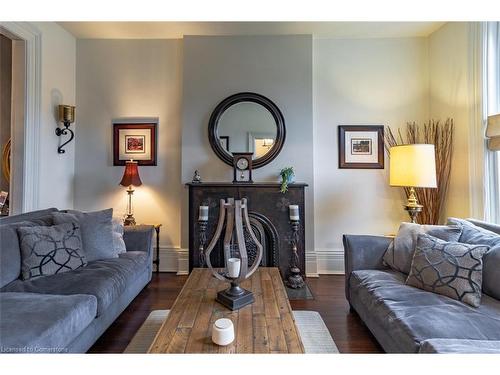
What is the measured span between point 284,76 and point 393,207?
2.14 meters

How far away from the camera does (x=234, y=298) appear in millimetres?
1492

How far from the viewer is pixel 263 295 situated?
5.43 ft

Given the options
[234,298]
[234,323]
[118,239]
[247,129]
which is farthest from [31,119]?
[234,323]

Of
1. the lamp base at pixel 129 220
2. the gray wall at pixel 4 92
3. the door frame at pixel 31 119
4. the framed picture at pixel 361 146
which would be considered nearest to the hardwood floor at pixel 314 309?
the lamp base at pixel 129 220

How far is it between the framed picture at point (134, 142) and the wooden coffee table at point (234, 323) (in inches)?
83.4

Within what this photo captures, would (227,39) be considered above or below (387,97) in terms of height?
above

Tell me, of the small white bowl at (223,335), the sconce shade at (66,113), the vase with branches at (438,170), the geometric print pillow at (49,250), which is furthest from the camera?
the sconce shade at (66,113)

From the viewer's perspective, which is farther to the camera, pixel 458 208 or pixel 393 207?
pixel 393 207

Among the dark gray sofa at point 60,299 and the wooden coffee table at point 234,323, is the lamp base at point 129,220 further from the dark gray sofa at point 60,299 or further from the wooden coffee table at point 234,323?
the wooden coffee table at point 234,323

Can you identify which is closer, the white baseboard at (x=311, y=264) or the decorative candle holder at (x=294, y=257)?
the decorative candle holder at (x=294, y=257)

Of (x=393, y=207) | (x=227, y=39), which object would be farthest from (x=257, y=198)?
(x=227, y=39)

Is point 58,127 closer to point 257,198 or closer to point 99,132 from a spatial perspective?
point 99,132

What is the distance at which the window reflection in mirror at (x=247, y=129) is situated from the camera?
3188mm
